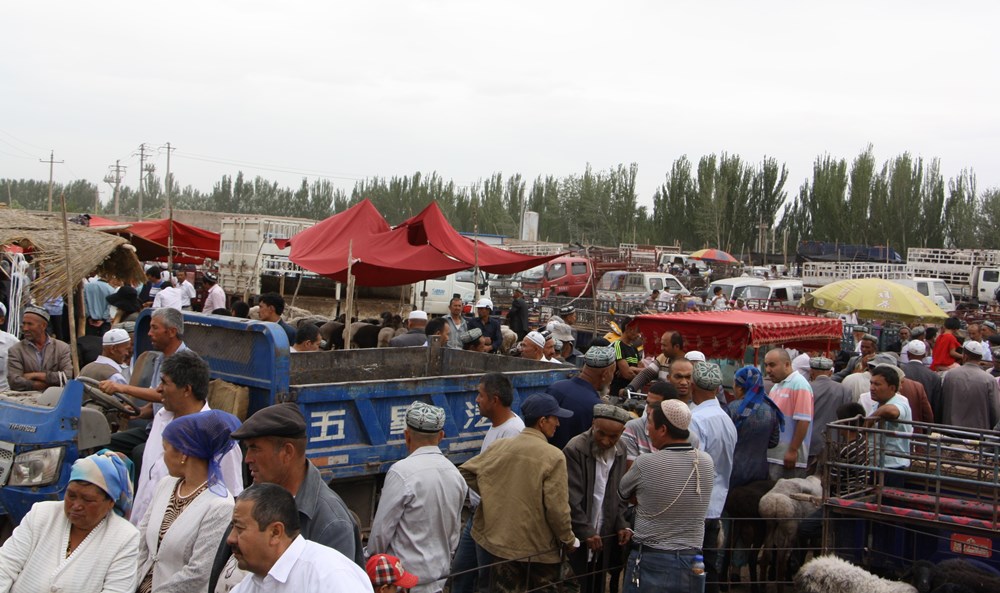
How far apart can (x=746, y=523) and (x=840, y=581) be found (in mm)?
1139

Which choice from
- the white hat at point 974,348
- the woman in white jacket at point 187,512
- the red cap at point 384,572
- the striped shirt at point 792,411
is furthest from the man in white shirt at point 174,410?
the white hat at point 974,348

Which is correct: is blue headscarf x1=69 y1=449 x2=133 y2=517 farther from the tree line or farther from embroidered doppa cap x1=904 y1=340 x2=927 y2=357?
the tree line

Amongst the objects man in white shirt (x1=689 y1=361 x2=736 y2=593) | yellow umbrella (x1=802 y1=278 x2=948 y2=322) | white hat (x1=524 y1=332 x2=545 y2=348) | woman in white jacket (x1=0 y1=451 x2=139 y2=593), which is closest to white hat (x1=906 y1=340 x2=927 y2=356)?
yellow umbrella (x1=802 y1=278 x2=948 y2=322)

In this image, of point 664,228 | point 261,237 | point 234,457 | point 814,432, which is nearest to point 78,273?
point 234,457

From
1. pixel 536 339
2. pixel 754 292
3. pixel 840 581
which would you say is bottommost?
pixel 840 581

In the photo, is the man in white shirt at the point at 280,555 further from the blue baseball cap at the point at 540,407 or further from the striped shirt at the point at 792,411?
the striped shirt at the point at 792,411

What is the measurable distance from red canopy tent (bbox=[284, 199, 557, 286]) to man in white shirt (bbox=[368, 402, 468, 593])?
7472 mm

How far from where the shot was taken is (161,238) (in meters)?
18.8

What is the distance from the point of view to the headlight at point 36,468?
17.1 feet

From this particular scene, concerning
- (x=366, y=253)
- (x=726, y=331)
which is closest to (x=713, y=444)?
(x=726, y=331)

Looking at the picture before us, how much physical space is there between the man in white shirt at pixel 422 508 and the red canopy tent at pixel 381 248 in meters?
7.47

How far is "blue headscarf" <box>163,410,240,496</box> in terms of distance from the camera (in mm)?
3738

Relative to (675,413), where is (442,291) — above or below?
below

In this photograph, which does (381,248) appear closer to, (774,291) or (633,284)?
(633,284)
